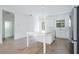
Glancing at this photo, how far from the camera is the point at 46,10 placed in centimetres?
328

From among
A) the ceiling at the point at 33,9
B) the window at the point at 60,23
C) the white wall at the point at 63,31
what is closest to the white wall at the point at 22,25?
the ceiling at the point at 33,9

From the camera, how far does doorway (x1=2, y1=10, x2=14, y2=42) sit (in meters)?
3.24

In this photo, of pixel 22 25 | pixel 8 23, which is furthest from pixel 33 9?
pixel 8 23

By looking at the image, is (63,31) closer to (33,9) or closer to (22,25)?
(33,9)

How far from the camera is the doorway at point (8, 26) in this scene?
3242 mm

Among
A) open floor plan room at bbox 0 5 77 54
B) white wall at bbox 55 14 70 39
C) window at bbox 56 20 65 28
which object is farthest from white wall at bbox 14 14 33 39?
white wall at bbox 55 14 70 39

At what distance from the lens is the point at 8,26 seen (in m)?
3.58

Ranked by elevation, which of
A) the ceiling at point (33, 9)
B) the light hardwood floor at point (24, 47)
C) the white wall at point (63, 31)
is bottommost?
the light hardwood floor at point (24, 47)

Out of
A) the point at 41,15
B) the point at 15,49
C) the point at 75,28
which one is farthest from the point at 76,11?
the point at 15,49

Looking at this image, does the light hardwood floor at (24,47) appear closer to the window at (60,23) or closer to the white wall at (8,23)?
the white wall at (8,23)

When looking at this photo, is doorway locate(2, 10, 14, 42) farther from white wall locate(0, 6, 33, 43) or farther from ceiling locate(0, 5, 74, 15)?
ceiling locate(0, 5, 74, 15)

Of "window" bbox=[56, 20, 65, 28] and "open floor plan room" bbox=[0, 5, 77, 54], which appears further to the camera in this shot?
"window" bbox=[56, 20, 65, 28]

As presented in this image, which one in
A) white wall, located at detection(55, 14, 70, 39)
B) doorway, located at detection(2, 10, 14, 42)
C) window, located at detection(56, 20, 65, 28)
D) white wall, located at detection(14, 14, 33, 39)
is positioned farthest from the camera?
white wall, located at detection(55, 14, 70, 39)
